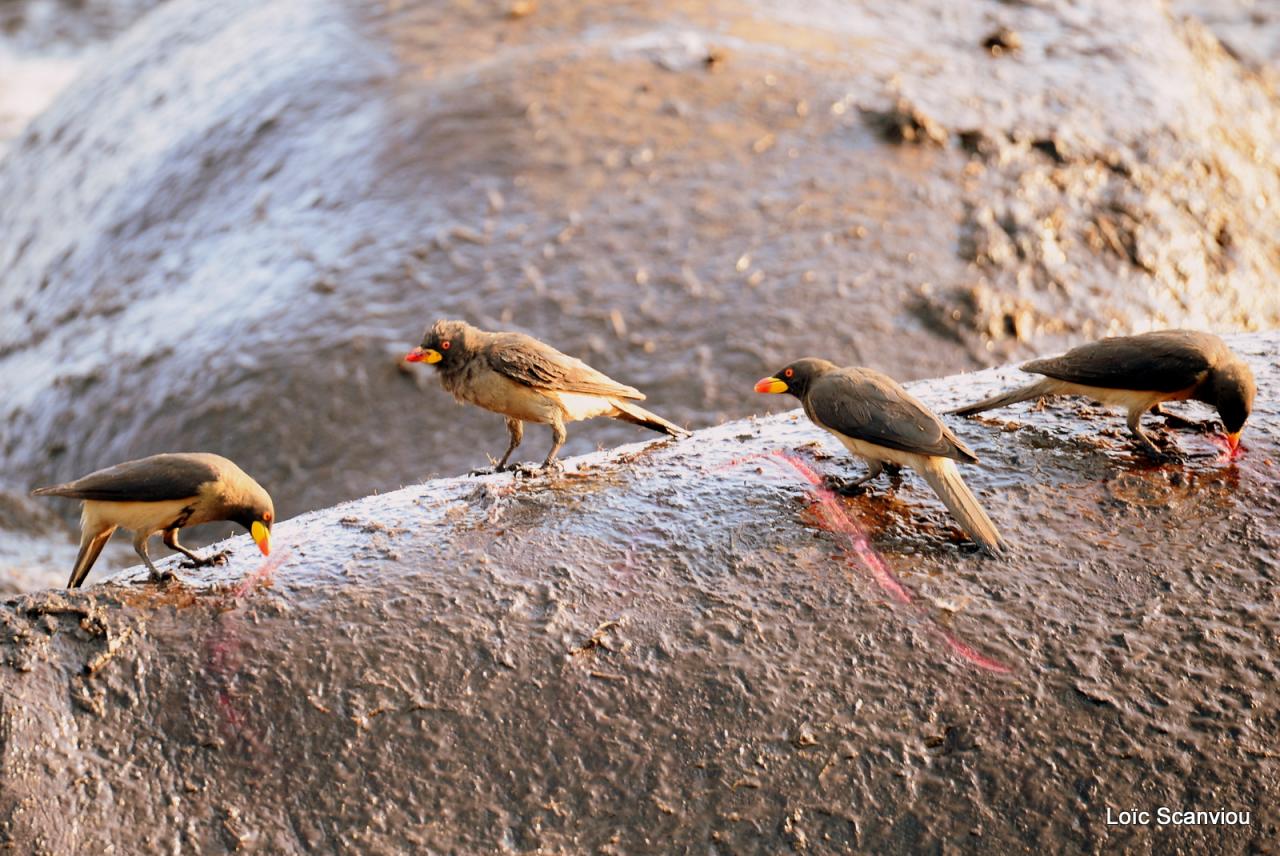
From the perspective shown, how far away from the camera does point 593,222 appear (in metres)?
7.48

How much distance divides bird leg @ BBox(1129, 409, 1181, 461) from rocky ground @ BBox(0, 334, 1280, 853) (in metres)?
0.16

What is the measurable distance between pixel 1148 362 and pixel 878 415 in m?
0.85

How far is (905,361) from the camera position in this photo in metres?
7.05

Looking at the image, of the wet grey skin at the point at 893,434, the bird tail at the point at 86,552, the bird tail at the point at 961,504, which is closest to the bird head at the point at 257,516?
the bird tail at the point at 86,552

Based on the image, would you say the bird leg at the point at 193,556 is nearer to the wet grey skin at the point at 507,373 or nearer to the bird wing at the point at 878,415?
the wet grey skin at the point at 507,373

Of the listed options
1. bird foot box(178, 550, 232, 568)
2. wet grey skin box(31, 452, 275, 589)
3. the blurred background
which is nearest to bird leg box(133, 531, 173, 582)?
wet grey skin box(31, 452, 275, 589)

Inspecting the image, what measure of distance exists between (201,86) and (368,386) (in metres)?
3.69

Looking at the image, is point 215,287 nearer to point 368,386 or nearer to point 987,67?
point 368,386

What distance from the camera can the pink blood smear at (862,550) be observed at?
3.63m

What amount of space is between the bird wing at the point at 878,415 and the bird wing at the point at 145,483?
173 centimetres

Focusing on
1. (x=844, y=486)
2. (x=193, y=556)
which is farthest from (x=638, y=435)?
(x=193, y=556)

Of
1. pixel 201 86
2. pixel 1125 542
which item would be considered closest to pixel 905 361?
pixel 1125 542

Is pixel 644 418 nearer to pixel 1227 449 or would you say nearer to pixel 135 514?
pixel 135 514

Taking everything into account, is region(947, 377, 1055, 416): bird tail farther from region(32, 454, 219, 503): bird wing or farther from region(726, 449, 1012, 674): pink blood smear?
region(32, 454, 219, 503): bird wing
